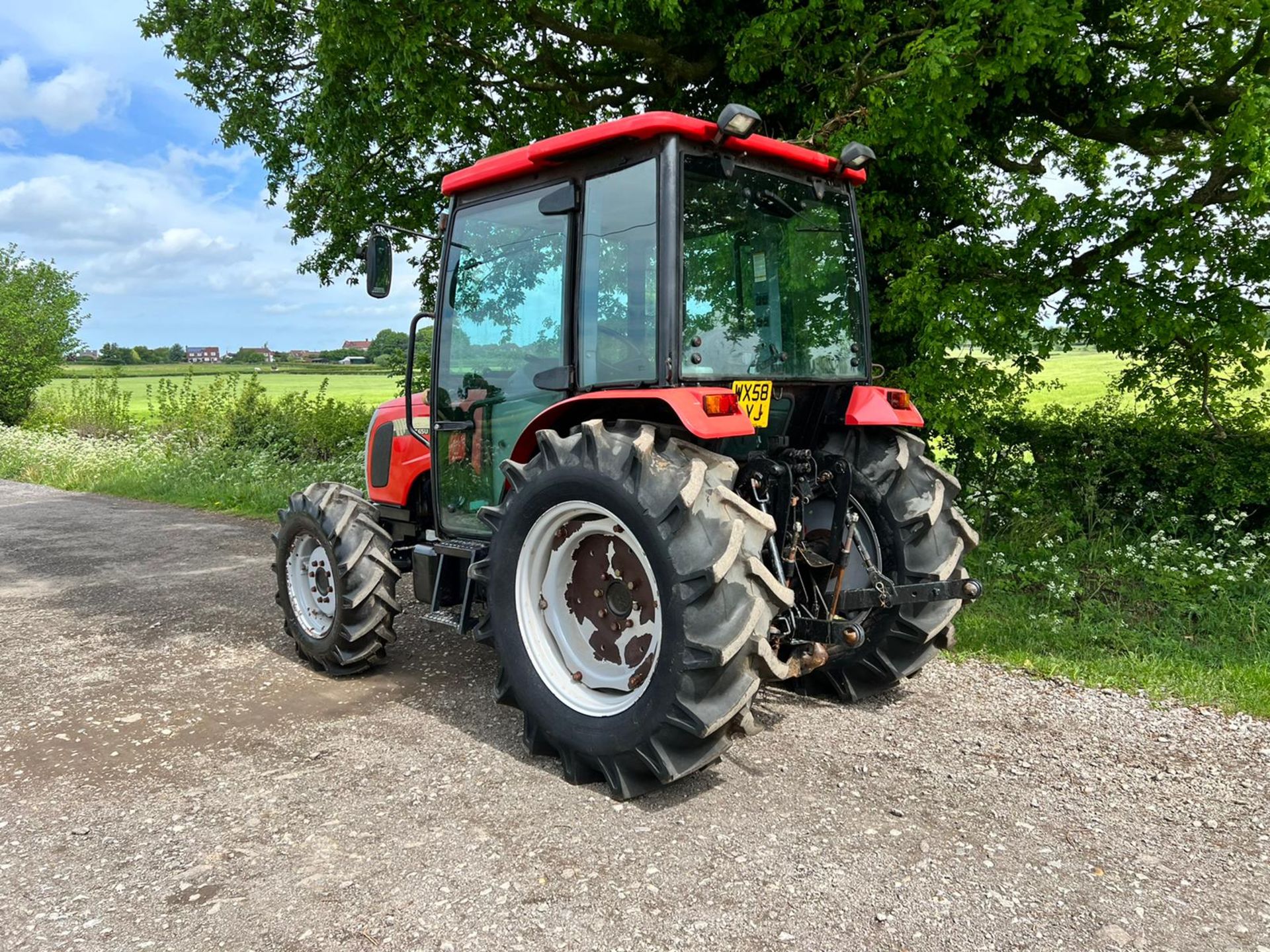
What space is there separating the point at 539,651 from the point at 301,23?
791 centimetres

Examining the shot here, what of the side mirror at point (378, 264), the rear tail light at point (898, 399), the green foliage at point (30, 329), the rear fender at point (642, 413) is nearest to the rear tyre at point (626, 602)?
the rear fender at point (642, 413)

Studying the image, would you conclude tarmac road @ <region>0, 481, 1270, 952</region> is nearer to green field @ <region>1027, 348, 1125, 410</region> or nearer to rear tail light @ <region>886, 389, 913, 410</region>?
rear tail light @ <region>886, 389, 913, 410</region>

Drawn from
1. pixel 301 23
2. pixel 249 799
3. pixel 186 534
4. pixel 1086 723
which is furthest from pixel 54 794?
pixel 301 23

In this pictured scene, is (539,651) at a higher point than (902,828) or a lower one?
higher

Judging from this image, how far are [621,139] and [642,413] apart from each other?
3.47 ft

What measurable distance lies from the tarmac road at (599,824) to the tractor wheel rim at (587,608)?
0.38 m

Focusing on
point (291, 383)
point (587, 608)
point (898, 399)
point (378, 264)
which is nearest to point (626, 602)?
point (587, 608)

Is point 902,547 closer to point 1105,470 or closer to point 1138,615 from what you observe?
point 1138,615

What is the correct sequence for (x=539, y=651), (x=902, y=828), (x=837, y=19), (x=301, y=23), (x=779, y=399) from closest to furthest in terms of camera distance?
(x=902, y=828) → (x=539, y=651) → (x=779, y=399) → (x=837, y=19) → (x=301, y=23)

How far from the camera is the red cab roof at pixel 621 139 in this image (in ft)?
11.3

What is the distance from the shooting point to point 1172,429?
711 cm

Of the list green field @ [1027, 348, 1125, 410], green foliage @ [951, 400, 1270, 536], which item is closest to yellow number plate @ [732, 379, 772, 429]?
green foliage @ [951, 400, 1270, 536]

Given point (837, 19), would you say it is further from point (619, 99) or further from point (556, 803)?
point (556, 803)

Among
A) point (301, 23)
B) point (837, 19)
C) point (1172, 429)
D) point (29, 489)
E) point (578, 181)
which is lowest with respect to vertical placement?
point (29, 489)
